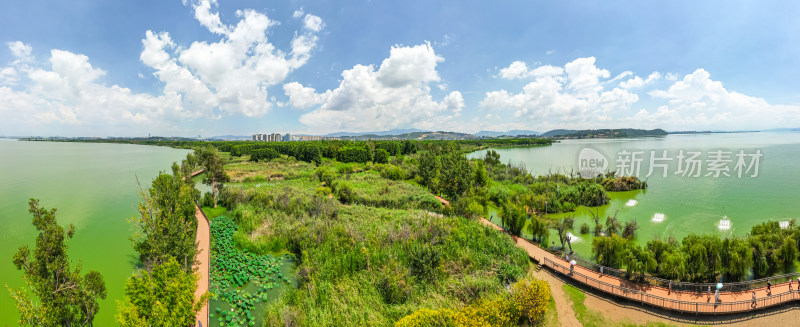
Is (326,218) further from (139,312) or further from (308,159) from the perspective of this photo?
(308,159)

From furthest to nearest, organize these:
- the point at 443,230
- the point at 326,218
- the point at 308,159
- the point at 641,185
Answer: the point at 308,159 < the point at 641,185 < the point at 326,218 < the point at 443,230

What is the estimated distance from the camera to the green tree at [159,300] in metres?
10.7

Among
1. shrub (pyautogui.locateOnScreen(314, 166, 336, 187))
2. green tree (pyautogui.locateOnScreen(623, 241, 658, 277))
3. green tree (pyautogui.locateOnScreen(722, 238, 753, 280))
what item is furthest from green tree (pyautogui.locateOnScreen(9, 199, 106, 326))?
shrub (pyautogui.locateOnScreen(314, 166, 336, 187))

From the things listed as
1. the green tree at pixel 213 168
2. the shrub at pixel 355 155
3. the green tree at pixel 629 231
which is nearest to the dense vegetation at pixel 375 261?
the green tree at pixel 213 168

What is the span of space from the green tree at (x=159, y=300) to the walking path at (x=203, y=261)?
127 inches

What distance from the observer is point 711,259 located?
1700cm

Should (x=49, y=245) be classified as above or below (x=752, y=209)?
above

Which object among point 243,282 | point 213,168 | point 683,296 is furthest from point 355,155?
point 683,296

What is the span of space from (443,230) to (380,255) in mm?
5815

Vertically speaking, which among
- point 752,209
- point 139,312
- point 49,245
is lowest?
point 752,209

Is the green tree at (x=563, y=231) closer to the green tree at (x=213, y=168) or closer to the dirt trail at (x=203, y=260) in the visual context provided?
the dirt trail at (x=203, y=260)

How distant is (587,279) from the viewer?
1702 cm

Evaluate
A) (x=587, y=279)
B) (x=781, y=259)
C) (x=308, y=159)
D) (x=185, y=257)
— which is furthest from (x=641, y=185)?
(x=308, y=159)

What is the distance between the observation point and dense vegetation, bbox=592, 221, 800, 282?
54.5ft
